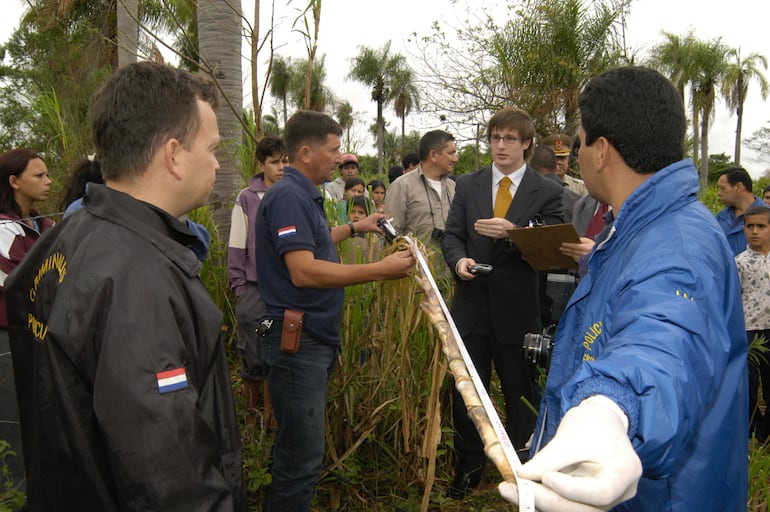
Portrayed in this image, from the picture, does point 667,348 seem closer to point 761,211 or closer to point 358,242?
point 358,242

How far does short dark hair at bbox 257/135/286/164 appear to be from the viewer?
4160 millimetres

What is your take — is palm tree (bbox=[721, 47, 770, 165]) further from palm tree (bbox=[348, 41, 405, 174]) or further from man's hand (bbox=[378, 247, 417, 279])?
man's hand (bbox=[378, 247, 417, 279])

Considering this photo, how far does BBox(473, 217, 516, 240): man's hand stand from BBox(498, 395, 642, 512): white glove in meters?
2.49

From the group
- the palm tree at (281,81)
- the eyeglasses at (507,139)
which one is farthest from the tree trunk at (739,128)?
the eyeglasses at (507,139)

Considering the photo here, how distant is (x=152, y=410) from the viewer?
1.15 meters

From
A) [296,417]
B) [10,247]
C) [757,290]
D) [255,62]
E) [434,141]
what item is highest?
[255,62]

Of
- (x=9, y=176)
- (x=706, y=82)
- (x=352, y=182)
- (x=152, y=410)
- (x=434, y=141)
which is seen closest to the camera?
(x=152, y=410)

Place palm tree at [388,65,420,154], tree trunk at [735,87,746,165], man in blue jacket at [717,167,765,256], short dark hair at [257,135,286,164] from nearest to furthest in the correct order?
short dark hair at [257,135,286,164]
man in blue jacket at [717,167,765,256]
tree trunk at [735,87,746,165]
palm tree at [388,65,420,154]

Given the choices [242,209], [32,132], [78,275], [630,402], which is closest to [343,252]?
[242,209]

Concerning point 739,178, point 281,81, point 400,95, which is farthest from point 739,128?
point 739,178

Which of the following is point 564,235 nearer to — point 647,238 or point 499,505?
point 647,238

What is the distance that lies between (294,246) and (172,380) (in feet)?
4.92

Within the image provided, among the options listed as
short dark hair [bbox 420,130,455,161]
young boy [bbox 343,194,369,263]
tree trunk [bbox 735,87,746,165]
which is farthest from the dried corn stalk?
tree trunk [bbox 735,87,746,165]

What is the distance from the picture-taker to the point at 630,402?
0.96 metres
